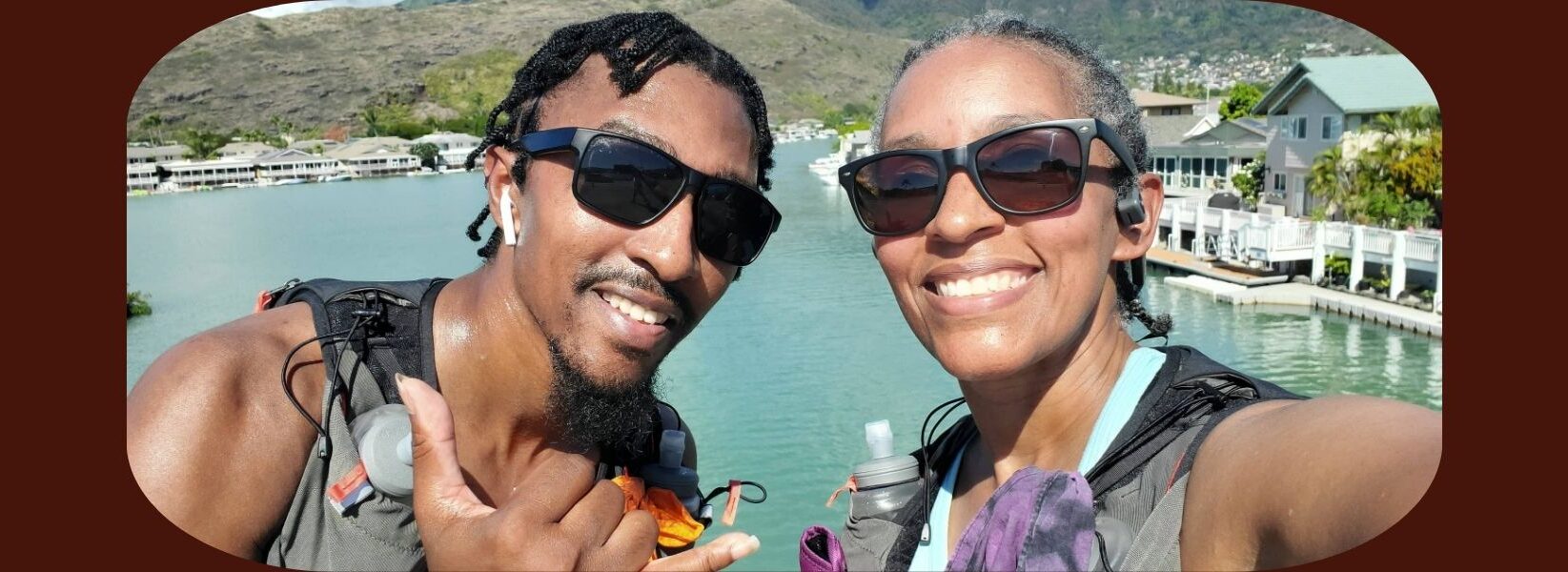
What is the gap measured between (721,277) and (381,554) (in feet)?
3.80

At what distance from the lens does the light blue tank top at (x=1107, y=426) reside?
7.89ft

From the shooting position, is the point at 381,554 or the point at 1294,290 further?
the point at 1294,290

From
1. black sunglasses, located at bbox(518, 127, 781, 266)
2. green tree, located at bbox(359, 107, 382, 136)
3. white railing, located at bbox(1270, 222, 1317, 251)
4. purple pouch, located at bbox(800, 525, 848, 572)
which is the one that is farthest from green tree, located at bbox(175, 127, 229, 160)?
purple pouch, located at bbox(800, 525, 848, 572)

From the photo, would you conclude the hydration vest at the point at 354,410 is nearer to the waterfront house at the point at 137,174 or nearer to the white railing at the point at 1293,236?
the waterfront house at the point at 137,174

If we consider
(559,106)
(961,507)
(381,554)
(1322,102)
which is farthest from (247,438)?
(1322,102)

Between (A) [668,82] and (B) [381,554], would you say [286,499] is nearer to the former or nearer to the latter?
(B) [381,554]

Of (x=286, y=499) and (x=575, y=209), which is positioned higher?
(x=575, y=209)

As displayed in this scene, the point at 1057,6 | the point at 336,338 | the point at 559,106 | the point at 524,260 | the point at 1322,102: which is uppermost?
the point at 1322,102

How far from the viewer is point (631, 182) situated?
2.64 m

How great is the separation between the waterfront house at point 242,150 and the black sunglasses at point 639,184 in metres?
64.0

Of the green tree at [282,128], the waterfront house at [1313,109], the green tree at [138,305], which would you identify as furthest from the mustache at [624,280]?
the green tree at [282,128]

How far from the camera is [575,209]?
2703 mm

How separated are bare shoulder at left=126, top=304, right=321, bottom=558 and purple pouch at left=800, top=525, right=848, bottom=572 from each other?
1328 millimetres

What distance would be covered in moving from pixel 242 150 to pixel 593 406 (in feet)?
235
